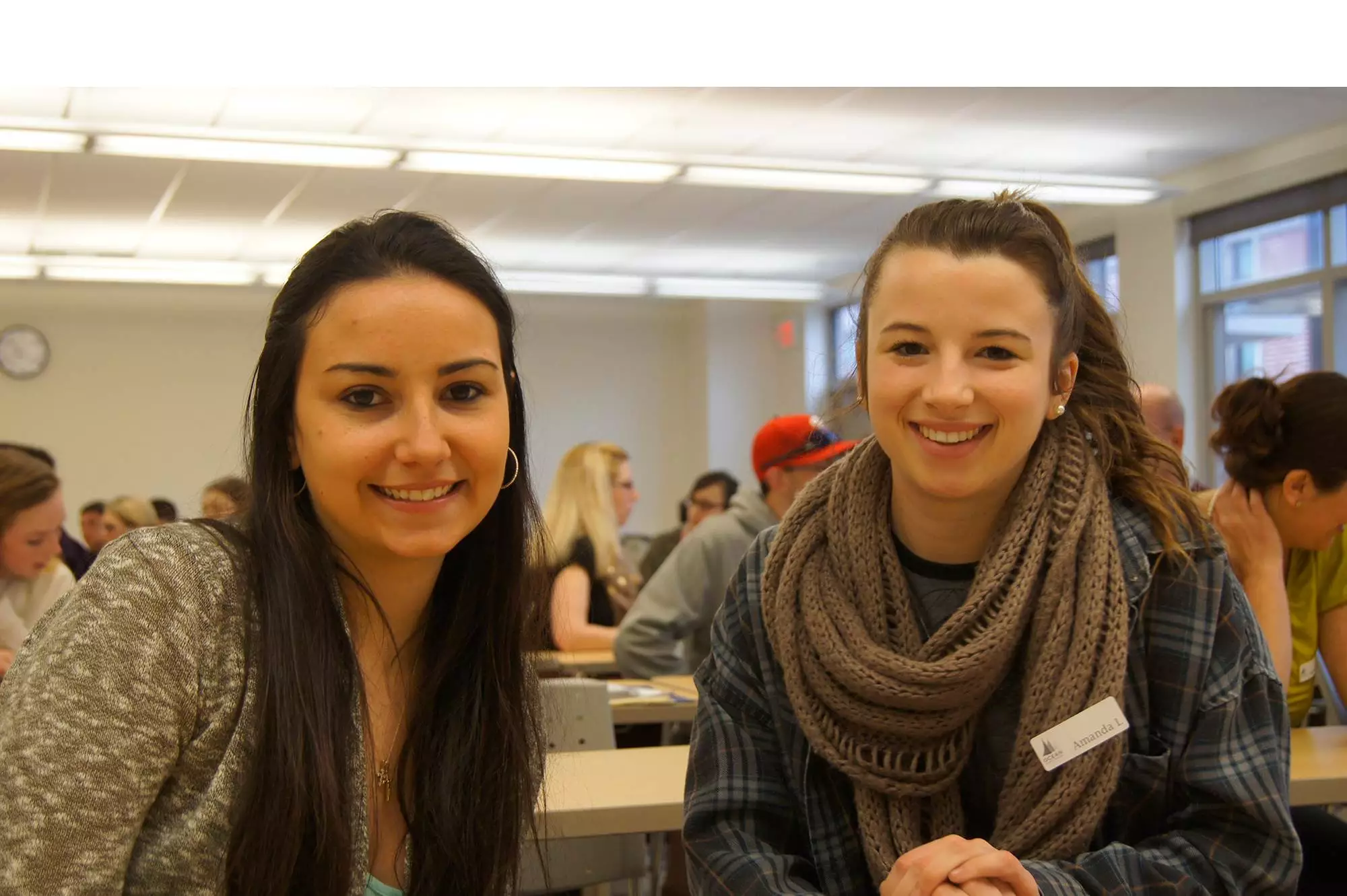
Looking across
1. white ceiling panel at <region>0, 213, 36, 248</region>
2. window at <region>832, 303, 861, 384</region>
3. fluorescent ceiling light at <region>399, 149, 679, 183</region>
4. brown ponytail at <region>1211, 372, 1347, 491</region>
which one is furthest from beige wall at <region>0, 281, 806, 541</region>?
window at <region>832, 303, 861, 384</region>

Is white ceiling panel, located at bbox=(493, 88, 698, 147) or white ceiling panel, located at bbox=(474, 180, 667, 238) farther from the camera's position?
white ceiling panel, located at bbox=(474, 180, 667, 238)

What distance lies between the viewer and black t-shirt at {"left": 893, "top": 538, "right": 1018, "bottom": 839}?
1.64m

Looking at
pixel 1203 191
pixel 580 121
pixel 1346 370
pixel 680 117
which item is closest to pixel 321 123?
pixel 580 121

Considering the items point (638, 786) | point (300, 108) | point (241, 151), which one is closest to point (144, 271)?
point (241, 151)

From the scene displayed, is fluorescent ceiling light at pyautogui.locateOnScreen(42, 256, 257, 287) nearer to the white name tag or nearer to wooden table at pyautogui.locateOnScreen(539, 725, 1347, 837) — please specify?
wooden table at pyautogui.locateOnScreen(539, 725, 1347, 837)

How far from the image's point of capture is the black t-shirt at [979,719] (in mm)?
1638

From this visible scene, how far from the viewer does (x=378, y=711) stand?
5.06 feet

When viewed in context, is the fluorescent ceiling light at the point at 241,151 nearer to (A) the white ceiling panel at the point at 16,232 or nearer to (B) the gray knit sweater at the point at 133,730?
(A) the white ceiling panel at the point at 16,232

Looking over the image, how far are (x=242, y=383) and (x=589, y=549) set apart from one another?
6043 millimetres

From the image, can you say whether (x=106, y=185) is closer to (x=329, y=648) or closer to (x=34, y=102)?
(x=34, y=102)

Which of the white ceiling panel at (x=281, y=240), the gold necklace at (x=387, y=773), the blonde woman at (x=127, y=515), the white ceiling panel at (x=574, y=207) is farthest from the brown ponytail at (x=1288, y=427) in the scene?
the white ceiling panel at (x=281, y=240)

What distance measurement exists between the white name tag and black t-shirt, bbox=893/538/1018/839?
0.09 metres

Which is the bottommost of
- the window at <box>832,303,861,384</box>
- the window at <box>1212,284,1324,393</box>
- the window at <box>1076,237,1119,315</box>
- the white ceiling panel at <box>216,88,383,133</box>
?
the window at <box>832,303,861,384</box>

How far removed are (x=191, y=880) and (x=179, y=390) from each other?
11.9 metres
